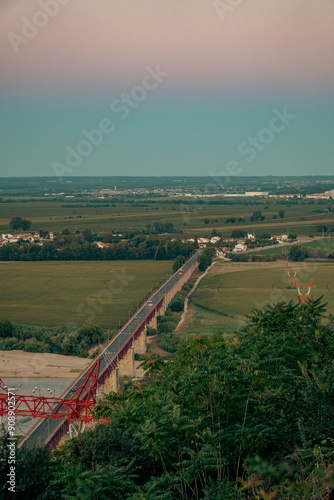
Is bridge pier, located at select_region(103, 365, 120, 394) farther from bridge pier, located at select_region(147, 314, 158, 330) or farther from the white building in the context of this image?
the white building

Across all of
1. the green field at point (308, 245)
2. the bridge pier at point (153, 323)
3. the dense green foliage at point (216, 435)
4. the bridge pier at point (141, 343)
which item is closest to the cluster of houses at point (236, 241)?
the green field at point (308, 245)

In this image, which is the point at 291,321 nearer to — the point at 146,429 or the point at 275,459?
the point at 275,459

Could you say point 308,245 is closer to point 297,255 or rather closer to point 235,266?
point 297,255

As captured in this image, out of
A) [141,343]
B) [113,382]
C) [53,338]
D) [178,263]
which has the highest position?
[178,263]

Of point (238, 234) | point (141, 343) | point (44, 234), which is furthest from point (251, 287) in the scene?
point (44, 234)

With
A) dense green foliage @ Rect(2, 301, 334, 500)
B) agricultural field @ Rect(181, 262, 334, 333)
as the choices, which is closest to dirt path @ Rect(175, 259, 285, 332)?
agricultural field @ Rect(181, 262, 334, 333)

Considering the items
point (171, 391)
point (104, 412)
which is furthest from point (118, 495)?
point (104, 412)

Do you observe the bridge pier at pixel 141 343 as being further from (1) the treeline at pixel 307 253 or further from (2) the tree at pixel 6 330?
(1) the treeline at pixel 307 253
